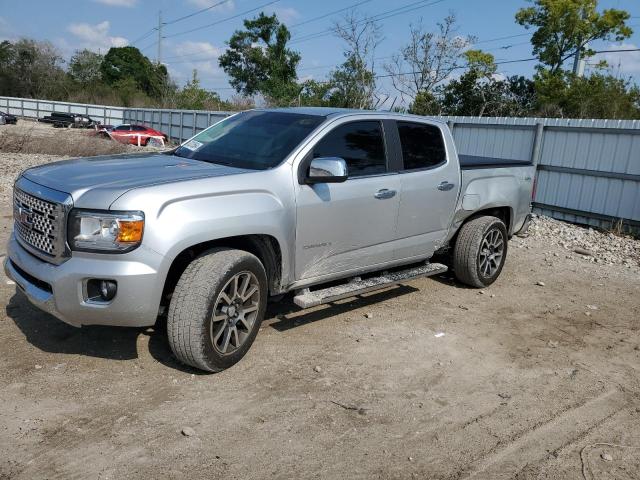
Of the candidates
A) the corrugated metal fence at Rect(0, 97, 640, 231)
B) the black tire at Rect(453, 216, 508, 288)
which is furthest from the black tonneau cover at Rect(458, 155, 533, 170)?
the corrugated metal fence at Rect(0, 97, 640, 231)

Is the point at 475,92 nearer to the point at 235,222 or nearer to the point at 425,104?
the point at 425,104

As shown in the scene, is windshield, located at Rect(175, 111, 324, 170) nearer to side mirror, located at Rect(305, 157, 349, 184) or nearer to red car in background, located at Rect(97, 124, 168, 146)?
side mirror, located at Rect(305, 157, 349, 184)

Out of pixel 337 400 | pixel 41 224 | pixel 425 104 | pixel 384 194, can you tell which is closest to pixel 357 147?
pixel 384 194

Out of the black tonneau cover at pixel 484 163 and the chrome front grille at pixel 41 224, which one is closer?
the chrome front grille at pixel 41 224

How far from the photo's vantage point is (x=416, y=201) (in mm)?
5457

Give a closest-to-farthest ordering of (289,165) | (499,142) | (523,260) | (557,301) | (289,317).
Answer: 1. (289,165)
2. (289,317)
3. (557,301)
4. (523,260)
5. (499,142)

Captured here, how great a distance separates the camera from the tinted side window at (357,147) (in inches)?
188

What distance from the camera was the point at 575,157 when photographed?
11.6 metres

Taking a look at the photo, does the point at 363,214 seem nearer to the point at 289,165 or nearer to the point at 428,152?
the point at 289,165

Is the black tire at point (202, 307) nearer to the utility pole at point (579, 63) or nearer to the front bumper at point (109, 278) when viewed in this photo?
the front bumper at point (109, 278)

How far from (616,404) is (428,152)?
277 cm

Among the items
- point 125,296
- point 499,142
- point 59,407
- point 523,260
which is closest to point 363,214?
point 125,296

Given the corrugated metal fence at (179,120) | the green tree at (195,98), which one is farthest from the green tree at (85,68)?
the corrugated metal fence at (179,120)

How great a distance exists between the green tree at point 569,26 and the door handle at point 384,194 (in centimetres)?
3679
